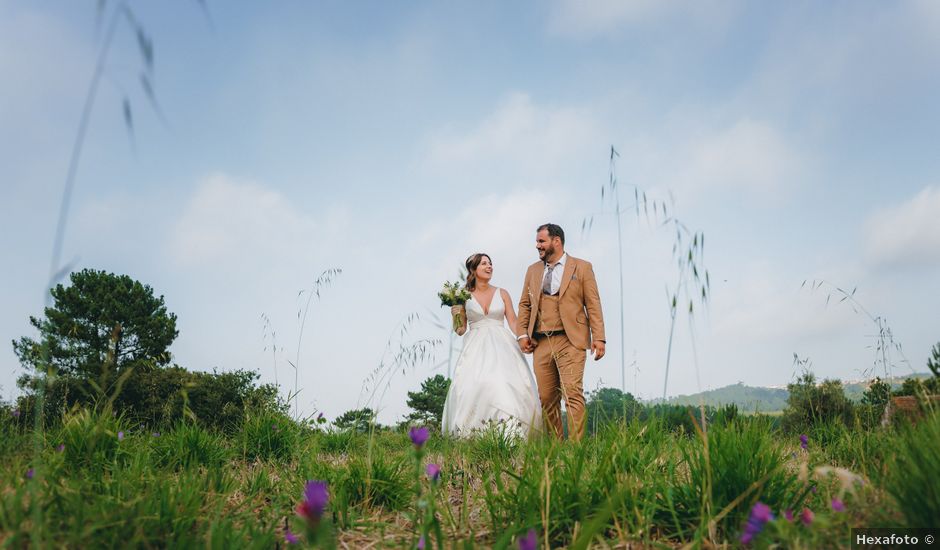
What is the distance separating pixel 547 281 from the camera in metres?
7.60

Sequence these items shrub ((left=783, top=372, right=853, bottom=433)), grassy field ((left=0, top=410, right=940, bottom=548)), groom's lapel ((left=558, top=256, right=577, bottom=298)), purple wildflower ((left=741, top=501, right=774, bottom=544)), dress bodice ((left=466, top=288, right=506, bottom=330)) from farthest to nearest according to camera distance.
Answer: shrub ((left=783, top=372, right=853, bottom=433)) < dress bodice ((left=466, top=288, right=506, bottom=330)) < groom's lapel ((left=558, top=256, right=577, bottom=298)) < grassy field ((left=0, top=410, right=940, bottom=548)) < purple wildflower ((left=741, top=501, right=774, bottom=544))

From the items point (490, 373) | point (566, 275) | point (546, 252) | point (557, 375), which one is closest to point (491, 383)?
point (490, 373)

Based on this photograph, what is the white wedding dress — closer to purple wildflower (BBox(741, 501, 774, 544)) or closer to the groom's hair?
the groom's hair

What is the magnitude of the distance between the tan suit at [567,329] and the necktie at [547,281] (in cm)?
6

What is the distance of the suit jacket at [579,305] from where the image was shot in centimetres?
717

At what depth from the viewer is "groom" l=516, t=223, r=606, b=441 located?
714cm

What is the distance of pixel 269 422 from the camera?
468 centimetres

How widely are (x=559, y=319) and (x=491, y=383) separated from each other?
128 centimetres

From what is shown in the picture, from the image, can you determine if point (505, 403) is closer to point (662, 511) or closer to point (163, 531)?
point (662, 511)

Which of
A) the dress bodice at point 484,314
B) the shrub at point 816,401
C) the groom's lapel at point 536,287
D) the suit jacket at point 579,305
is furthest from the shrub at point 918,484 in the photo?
the shrub at point 816,401

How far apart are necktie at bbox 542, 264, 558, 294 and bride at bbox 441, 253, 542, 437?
1.00 m

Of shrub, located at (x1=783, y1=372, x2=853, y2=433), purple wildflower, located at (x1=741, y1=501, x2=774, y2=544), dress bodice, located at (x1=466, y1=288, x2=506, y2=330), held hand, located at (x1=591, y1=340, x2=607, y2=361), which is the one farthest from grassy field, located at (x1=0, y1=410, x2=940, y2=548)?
shrub, located at (x1=783, y1=372, x2=853, y2=433)

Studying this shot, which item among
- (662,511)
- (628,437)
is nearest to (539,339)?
(628,437)

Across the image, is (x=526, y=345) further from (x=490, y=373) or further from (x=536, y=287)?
(x=536, y=287)
